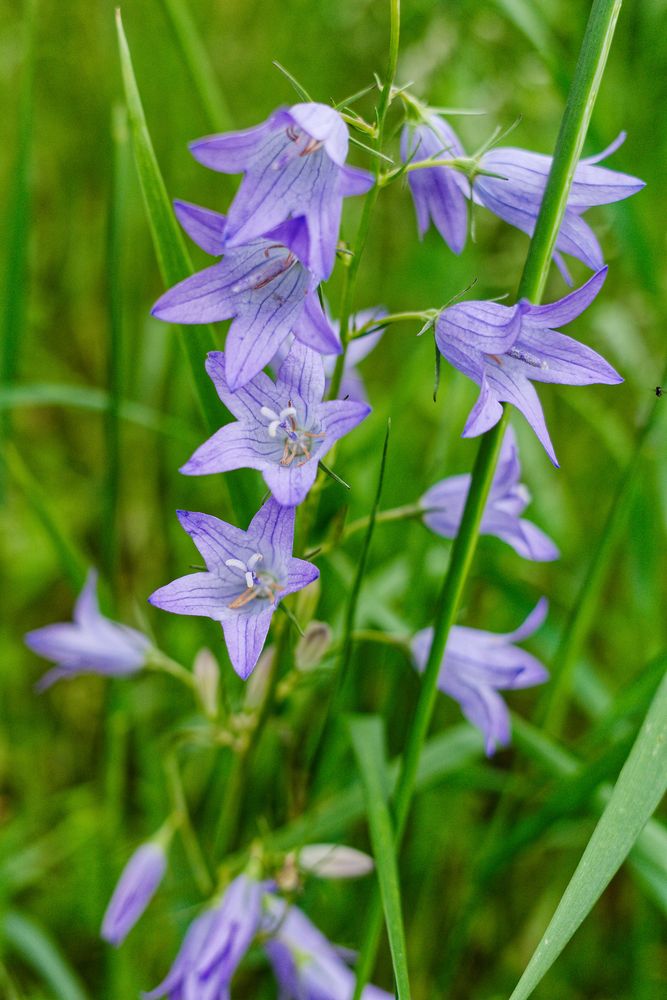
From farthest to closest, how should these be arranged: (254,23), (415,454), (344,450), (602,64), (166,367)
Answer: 1. (254,23)
2. (166,367)
3. (415,454)
4. (344,450)
5. (602,64)

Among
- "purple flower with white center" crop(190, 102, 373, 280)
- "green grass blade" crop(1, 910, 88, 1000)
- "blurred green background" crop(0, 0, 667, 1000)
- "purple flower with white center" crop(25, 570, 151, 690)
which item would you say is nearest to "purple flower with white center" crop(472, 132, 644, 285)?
"purple flower with white center" crop(190, 102, 373, 280)

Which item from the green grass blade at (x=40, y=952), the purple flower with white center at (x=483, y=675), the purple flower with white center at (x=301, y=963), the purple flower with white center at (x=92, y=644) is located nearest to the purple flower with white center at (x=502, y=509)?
the purple flower with white center at (x=483, y=675)

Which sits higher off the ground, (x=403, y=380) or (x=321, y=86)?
(x=321, y=86)

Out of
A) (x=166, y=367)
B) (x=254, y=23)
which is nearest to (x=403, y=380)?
(x=166, y=367)

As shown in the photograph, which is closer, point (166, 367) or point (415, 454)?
point (415, 454)

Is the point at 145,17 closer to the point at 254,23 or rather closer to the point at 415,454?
the point at 254,23

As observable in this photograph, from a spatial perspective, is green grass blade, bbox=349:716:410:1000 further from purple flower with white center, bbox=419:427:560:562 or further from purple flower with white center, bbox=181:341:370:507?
purple flower with white center, bbox=181:341:370:507

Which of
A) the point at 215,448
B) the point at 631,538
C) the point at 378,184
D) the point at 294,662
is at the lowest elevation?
the point at 294,662

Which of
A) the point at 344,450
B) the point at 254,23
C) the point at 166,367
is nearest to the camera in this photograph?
the point at 344,450
